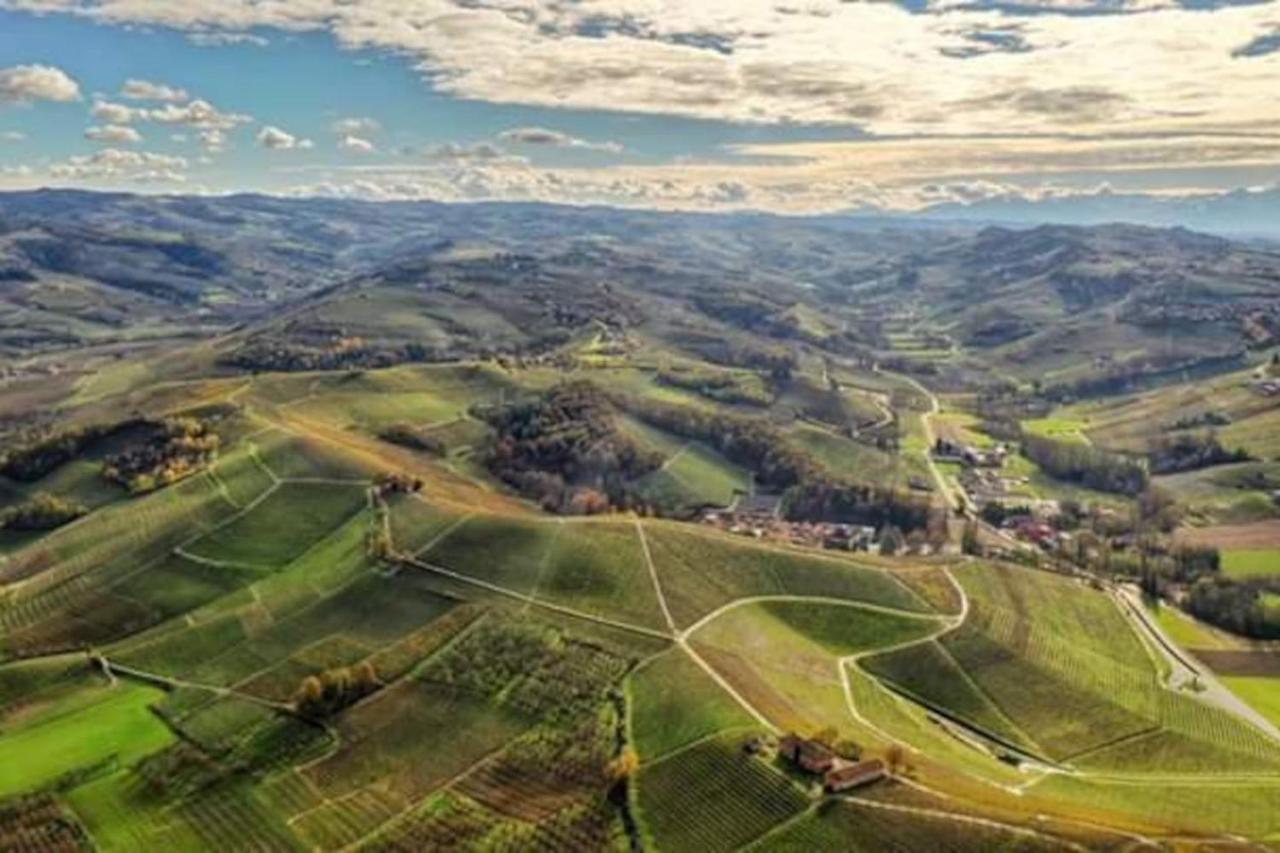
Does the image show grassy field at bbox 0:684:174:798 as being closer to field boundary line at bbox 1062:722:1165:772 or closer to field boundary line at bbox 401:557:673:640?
field boundary line at bbox 401:557:673:640

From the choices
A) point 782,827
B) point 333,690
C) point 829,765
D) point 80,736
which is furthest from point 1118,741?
point 80,736

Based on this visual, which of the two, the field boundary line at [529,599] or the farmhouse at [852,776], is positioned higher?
the farmhouse at [852,776]

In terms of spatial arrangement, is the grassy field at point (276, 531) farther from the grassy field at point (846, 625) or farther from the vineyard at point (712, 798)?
the vineyard at point (712, 798)

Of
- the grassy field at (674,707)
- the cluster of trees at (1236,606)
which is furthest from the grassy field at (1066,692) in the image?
the grassy field at (674,707)

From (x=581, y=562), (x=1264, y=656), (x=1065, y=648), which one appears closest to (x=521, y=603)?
(x=581, y=562)

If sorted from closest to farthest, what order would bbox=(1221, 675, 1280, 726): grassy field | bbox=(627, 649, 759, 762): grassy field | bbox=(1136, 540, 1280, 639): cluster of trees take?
bbox=(627, 649, 759, 762): grassy field < bbox=(1221, 675, 1280, 726): grassy field < bbox=(1136, 540, 1280, 639): cluster of trees

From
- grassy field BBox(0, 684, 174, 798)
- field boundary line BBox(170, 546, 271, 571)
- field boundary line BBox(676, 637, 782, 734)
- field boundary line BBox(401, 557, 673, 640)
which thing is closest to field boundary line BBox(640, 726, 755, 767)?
field boundary line BBox(676, 637, 782, 734)
